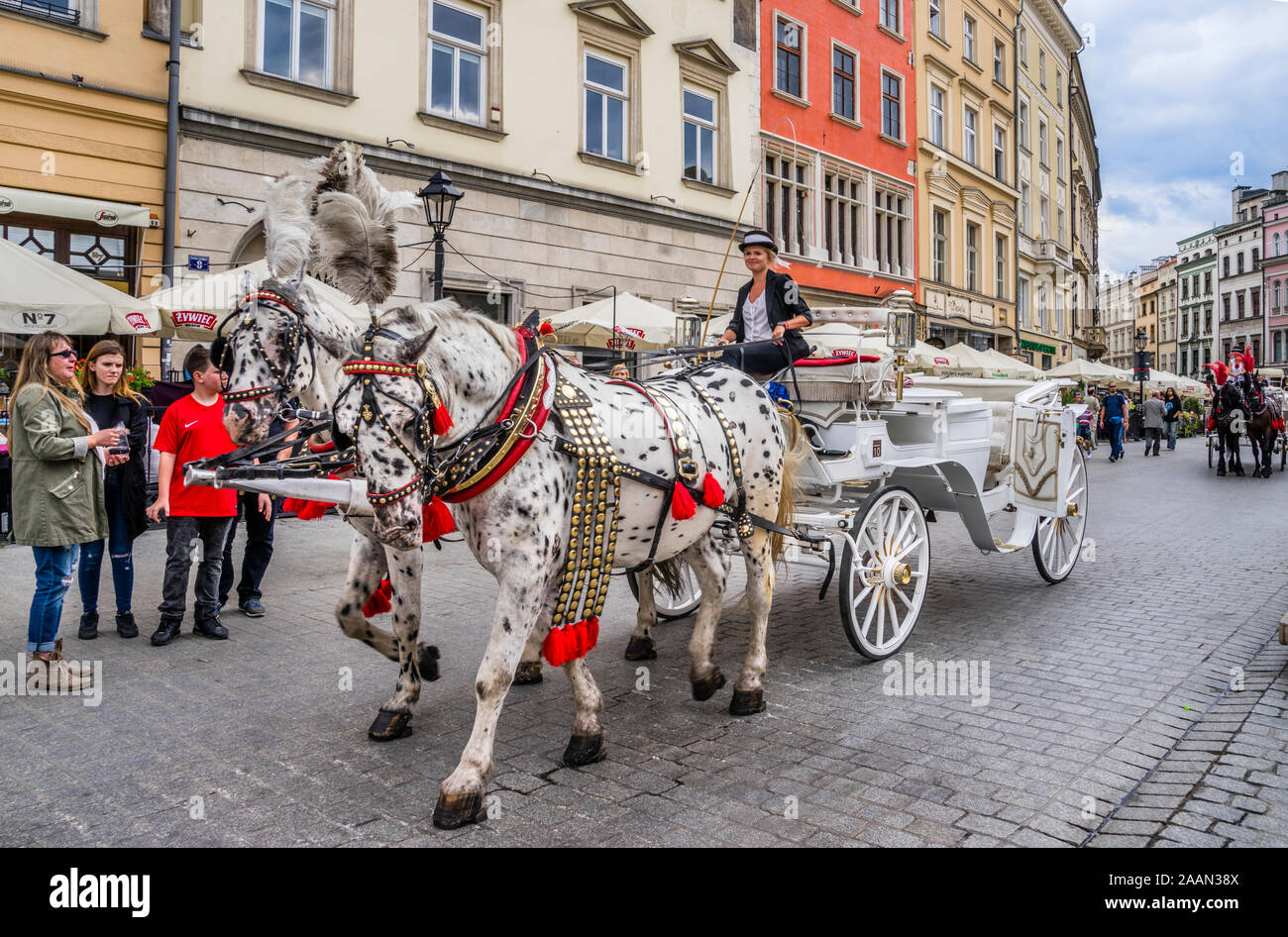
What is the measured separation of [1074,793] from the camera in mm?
3545

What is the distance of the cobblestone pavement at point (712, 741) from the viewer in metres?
3.29

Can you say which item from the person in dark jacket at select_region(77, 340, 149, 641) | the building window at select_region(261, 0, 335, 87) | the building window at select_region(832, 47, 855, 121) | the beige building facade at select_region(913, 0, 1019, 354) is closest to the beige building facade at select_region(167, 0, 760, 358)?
the building window at select_region(261, 0, 335, 87)

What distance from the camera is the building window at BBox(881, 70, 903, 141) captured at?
25.7m

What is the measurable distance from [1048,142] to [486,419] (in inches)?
1725

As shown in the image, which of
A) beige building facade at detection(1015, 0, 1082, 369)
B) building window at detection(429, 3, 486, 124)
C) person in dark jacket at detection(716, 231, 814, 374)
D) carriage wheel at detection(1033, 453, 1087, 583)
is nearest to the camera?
person in dark jacket at detection(716, 231, 814, 374)

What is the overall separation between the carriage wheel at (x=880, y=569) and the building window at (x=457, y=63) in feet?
37.8

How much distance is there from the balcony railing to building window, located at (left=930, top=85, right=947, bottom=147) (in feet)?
77.4

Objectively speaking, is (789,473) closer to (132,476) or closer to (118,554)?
(132,476)

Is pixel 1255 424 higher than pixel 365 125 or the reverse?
the reverse

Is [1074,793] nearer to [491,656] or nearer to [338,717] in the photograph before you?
[491,656]

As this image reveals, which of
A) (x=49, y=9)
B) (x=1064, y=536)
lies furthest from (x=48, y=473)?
(x=49, y=9)

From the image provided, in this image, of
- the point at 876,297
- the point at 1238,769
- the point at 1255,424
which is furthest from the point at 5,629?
the point at 876,297

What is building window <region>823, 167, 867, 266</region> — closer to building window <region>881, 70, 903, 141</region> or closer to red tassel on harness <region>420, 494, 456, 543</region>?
building window <region>881, 70, 903, 141</region>
